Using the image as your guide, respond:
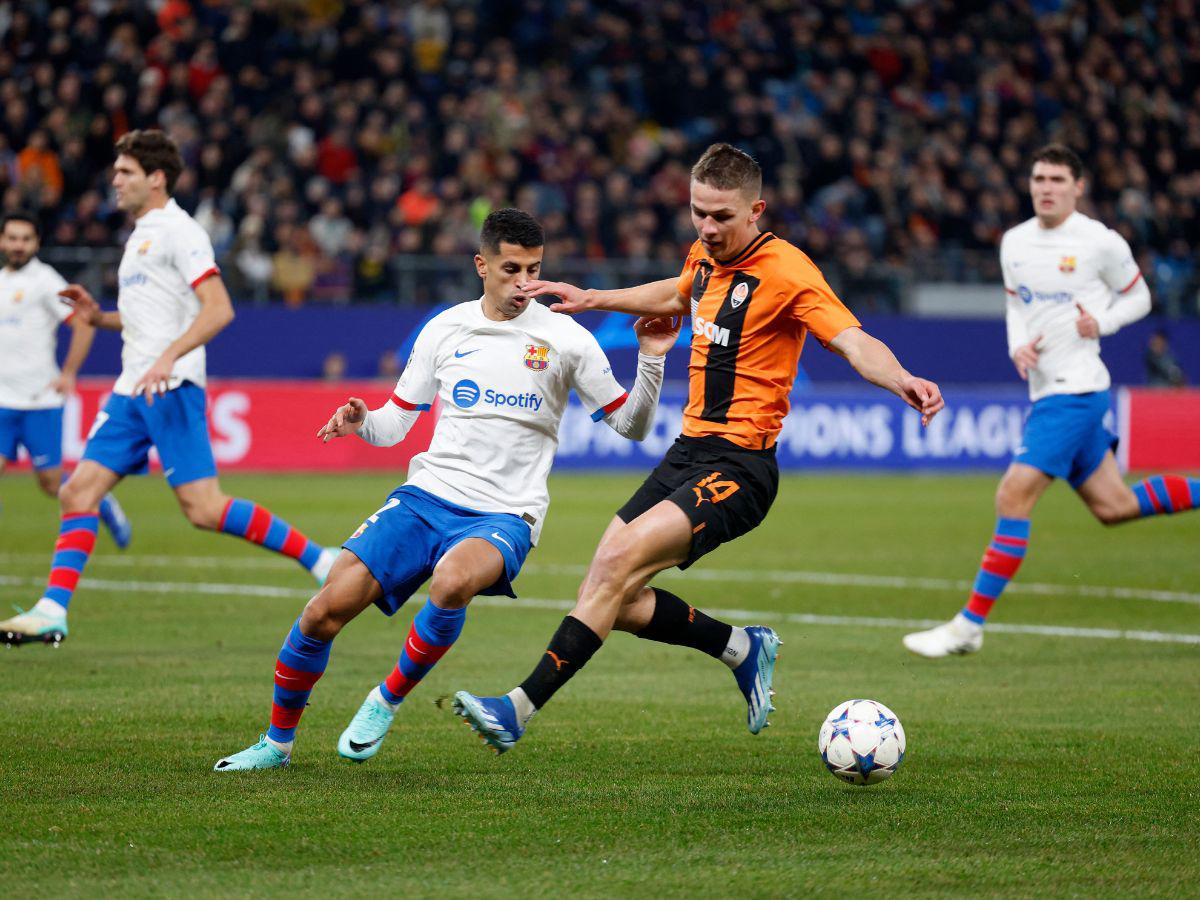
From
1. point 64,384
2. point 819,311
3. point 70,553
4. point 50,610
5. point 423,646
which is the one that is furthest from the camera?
point 64,384

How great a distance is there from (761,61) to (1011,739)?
22.2 metres

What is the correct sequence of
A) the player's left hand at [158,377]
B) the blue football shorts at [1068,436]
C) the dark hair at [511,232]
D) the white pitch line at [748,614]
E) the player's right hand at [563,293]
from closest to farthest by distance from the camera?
the player's right hand at [563,293]
the dark hair at [511,232]
the player's left hand at [158,377]
the blue football shorts at [1068,436]
the white pitch line at [748,614]

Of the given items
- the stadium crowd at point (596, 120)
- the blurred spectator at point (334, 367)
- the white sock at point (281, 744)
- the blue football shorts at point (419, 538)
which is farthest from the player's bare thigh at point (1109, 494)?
the blurred spectator at point (334, 367)

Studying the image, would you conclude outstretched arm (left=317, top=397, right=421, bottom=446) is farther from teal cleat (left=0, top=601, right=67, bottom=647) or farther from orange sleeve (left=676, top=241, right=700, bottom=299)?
teal cleat (left=0, top=601, right=67, bottom=647)

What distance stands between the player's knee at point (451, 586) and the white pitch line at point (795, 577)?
6.23 metres

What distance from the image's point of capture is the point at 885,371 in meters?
5.70

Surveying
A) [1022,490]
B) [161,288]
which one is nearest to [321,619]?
[161,288]

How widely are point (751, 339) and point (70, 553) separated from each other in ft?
13.4

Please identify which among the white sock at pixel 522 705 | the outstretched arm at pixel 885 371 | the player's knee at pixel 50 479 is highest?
the outstretched arm at pixel 885 371

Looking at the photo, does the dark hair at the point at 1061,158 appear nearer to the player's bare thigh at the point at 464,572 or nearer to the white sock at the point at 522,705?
the player's bare thigh at the point at 464,572

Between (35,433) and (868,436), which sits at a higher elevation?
(35,433)

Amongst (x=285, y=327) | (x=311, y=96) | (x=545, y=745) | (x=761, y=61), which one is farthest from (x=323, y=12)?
(x=545, y=745)

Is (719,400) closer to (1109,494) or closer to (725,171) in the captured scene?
(725,171)

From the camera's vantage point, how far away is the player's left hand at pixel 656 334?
6309mm
